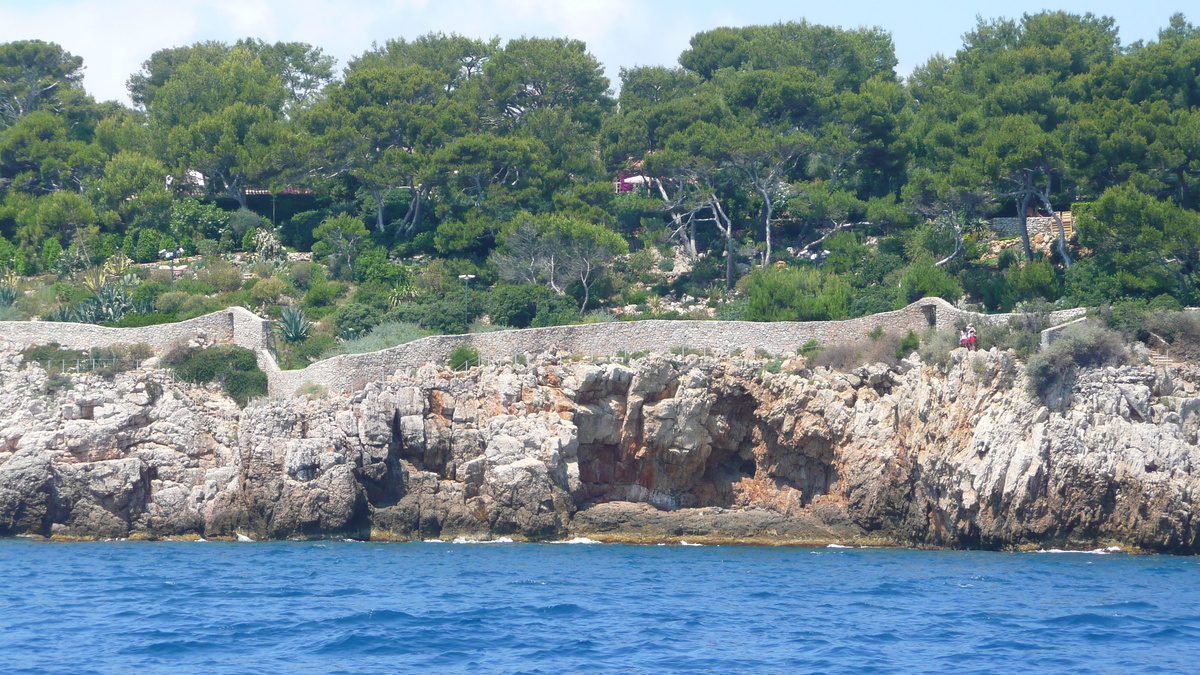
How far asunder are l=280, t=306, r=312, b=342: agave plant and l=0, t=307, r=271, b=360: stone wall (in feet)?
5.86

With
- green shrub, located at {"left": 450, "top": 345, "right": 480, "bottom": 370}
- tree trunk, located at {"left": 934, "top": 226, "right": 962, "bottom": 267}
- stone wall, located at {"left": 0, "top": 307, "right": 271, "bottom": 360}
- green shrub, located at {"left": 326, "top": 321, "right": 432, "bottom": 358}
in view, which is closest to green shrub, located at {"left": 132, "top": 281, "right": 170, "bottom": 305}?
stone wall, located at {"left": 0, "top": 307, "right": 271, "bottom": 360}

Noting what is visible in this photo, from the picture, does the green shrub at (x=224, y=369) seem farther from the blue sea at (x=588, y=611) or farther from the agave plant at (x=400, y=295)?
the agave plant at (x=400, y=295)

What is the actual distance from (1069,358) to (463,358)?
1393 cm

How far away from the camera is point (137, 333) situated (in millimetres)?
39094

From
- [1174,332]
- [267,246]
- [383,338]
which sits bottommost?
[383,338]

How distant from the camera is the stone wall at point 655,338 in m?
36.5

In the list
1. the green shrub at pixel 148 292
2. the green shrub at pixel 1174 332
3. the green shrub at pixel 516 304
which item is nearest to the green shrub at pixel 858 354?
the green shrub at pixel 1174 332

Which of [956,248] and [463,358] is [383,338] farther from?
[956,248]

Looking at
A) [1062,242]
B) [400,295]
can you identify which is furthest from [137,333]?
[1062,242]

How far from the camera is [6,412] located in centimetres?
3631

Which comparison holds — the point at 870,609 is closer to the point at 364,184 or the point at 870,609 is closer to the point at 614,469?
the point at 614,469

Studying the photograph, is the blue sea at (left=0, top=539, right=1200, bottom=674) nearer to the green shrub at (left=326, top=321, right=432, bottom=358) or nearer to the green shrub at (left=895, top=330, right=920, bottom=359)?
the green shrub at (left=895, top=330, right=920, bottom=359)

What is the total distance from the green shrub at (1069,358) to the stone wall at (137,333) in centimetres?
1904

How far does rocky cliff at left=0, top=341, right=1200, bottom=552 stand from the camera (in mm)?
32250
